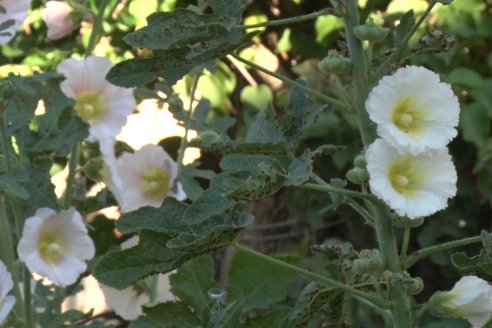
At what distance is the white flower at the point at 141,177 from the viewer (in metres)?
1.43

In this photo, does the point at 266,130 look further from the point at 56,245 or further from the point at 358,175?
the point at 56,245

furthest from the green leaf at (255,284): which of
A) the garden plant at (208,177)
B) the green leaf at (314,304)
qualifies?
the green leaf at (314,304)

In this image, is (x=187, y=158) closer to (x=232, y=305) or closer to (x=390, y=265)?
(x=232, y=305)

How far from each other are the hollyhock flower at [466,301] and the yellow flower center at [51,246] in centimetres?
51

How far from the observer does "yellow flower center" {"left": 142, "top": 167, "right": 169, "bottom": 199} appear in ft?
4.73

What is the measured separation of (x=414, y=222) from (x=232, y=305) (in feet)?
0.69

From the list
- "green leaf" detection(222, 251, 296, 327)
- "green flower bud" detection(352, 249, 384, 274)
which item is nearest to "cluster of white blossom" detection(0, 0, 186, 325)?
"green leaf" detection(222, 251, 296, 327)

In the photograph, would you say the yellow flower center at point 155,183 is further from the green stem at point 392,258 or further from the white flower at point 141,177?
the green stem at point 392,258

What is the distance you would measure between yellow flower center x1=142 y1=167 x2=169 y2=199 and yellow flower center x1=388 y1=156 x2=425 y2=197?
0.57 meters

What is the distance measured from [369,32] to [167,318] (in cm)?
38

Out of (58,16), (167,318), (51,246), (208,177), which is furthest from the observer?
(58,16)

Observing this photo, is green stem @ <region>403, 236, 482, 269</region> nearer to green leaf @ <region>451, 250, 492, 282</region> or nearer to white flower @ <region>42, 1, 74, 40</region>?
green leaf @ <region>451, 250, 492, 282</region>

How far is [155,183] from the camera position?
1444mm

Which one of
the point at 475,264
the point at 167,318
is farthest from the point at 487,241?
the point at 167,318
